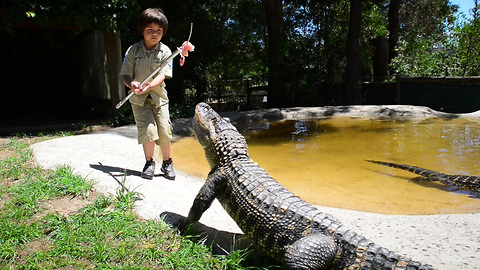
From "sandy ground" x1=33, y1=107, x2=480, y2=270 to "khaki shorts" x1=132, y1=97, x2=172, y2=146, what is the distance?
1.39 feet

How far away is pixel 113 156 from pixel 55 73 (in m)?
9.03

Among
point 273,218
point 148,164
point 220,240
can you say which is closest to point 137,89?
point 148,164

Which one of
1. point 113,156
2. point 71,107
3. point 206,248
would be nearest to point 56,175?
point 113,156

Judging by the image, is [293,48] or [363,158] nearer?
[363,158]

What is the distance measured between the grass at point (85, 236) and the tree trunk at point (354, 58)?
1025cm

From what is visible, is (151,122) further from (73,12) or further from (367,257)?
(73,12)

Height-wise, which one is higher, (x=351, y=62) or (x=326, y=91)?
(x=351, y=62)

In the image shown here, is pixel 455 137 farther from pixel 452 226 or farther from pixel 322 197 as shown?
pixel 452 226

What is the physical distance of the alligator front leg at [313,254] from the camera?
2.15m

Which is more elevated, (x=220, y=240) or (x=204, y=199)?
(x=204, y=199)

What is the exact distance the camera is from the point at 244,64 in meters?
13.8

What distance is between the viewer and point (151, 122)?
12.9ft

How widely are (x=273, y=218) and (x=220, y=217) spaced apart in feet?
3.03

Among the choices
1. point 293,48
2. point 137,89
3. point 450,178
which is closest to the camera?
point 137,89
